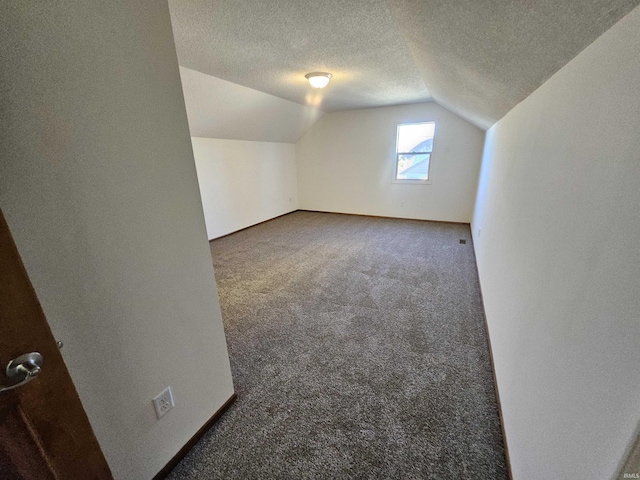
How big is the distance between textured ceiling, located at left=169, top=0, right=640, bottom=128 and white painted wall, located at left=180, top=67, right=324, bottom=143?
0.79 feet

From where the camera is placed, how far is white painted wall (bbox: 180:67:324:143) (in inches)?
115

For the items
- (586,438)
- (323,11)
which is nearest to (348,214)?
(323,11)

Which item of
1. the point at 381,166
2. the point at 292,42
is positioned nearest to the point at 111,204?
the point at 292,42

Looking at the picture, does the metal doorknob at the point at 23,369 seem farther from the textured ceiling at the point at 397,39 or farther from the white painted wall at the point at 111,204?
the textured ceiling at the point at 397,39

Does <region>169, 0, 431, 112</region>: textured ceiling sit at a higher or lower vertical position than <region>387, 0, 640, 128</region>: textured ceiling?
higher

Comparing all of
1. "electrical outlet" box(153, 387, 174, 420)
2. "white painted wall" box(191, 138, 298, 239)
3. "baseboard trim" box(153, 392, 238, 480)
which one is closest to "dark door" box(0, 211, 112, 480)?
"electrical outlet" box(153, 387, 174, 420)

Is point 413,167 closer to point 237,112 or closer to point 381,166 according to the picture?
point 381,166

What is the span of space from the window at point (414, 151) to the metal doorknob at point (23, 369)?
5.42 meters

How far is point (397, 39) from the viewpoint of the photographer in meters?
1.94

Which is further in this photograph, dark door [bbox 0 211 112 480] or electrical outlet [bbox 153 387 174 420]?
electrical outlet [bbox 153 387 174 420]

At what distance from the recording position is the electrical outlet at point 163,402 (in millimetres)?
A: 1071

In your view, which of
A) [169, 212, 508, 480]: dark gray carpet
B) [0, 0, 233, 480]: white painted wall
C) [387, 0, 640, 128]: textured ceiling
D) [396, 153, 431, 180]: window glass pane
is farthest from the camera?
[396, 153, 431, 180]: window glass pane

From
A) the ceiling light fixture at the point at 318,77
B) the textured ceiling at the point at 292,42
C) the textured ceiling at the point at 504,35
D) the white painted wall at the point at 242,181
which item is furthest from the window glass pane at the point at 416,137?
the textured ceiling at the point at 504,35

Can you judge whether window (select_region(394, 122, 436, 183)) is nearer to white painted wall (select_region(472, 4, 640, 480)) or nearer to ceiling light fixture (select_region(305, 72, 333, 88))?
ceiling light fixture (select_region(305, 72, 333, 88))
